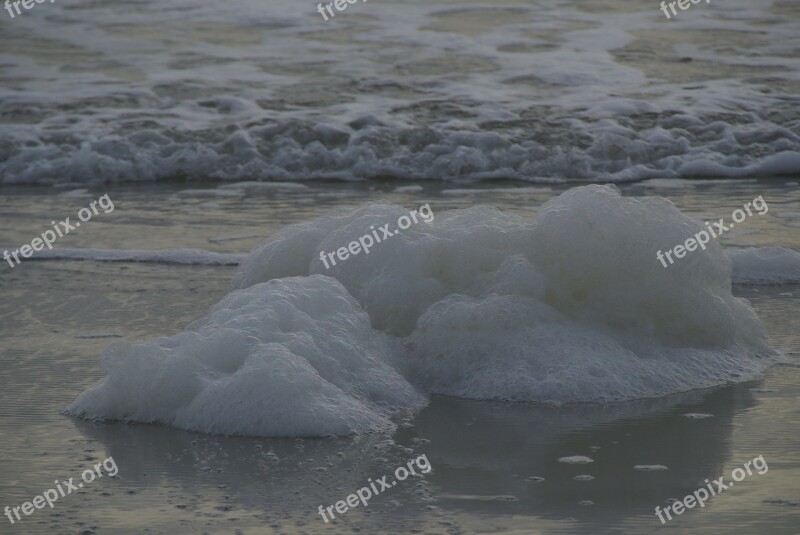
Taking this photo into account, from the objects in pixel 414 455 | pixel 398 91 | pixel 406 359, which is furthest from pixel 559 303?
pixel 398 91

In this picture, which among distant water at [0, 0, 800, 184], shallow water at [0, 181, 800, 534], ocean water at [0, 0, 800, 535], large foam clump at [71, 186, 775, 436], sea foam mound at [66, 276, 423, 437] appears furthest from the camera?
distant water at [0, 0, 800, 184]

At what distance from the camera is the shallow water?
9.97 ft

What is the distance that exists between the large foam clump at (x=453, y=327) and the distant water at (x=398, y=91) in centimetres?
593

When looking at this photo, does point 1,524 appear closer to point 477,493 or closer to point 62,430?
point 62,430

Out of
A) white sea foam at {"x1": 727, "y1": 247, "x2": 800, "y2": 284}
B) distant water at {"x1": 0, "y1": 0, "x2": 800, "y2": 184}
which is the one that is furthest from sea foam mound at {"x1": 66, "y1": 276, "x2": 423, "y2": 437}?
distant water at {"x1": 0, "y1": 0, "x2": 800, "y2": 184}

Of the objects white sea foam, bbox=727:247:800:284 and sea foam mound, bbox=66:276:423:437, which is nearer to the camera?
sea foam mound, bbox=66:276:423:437

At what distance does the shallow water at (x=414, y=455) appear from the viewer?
9.97 feet

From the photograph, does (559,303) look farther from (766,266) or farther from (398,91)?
(398,91)

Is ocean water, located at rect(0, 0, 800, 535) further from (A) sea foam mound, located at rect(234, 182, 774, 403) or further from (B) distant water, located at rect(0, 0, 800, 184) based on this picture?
(B) distant water, located at rect(0, 0, 800, 184)

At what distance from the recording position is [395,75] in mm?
14461

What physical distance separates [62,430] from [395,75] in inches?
435

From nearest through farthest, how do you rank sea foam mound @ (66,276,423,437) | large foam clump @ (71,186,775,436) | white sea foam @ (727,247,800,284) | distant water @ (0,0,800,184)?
sea foam mound @ (66,276,423,437) → large foam clump @ (71,186,775,436) → white sea foam @ (727,247,800,284) → distant water @ (0,0,800,184)

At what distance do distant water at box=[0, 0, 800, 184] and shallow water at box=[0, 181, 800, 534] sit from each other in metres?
5.79

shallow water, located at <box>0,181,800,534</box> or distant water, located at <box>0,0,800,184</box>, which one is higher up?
shallow water, located at <box>0,181,800,534</box>
